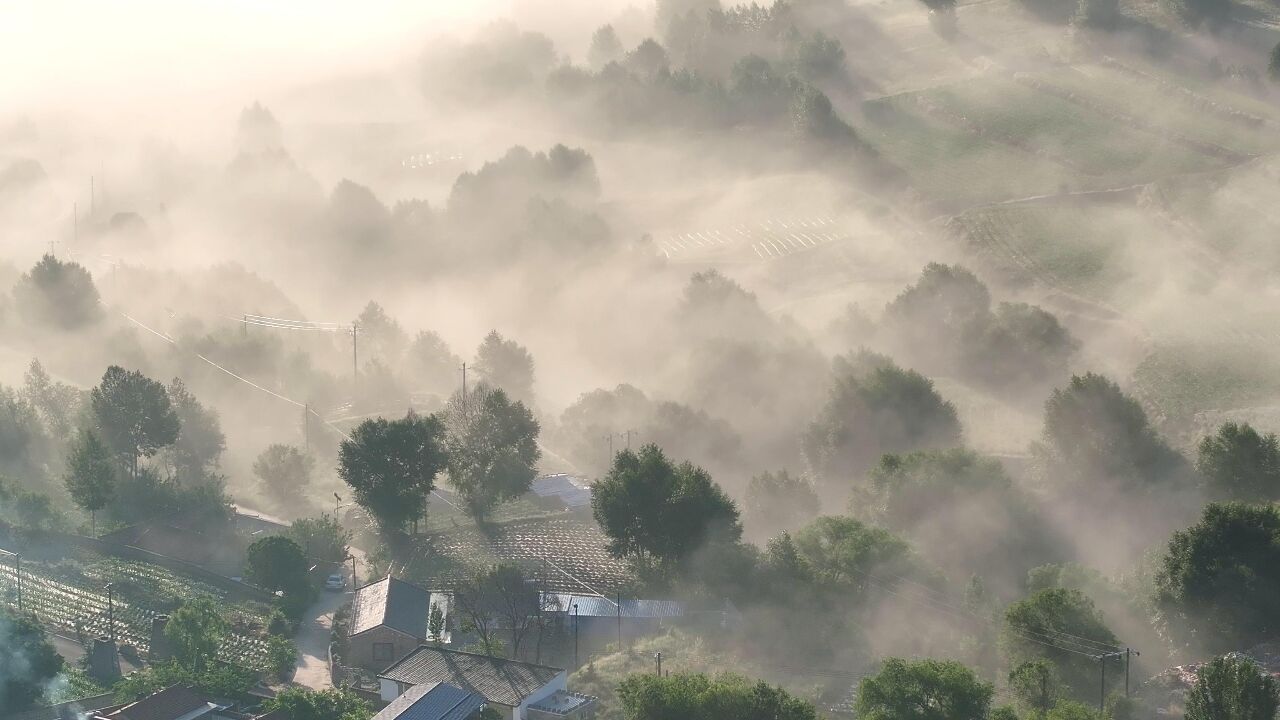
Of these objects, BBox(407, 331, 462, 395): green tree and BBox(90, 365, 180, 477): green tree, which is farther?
BBox(407, 331, 462, 395): green tree

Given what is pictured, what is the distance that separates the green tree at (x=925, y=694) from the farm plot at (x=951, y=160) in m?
47.4

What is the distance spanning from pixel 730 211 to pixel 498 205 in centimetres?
1373

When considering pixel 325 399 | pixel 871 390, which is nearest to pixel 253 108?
pixel 325 399

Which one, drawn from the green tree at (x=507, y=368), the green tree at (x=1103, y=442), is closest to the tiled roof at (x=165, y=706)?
the green tree at (x=1103, y=442)

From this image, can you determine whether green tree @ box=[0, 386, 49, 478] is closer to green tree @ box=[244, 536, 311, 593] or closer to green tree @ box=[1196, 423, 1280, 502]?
green tree @ box=[244, 536, 311, 593]

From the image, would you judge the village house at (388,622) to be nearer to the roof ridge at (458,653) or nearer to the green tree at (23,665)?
the roof ridge at (458,653)

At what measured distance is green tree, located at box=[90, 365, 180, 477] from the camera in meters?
60.8

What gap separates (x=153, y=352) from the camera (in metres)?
76.1

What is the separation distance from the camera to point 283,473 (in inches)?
2448

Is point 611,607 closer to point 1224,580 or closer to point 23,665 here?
point 23,665

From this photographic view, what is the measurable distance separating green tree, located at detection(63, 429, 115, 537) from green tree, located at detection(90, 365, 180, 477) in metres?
2.51

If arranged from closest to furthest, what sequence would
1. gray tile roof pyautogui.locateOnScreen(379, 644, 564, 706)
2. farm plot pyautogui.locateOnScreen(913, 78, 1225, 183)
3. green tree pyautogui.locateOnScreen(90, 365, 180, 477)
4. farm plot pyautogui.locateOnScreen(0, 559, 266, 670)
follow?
gray tile roof pyautogui.locateOnScreen(379, 644, 564, 706) → farm plot pyautogui.locateOnScreen(0, 559, 266, 670) → green tree pyautogui.locateOnScreen(90, 365, 180, 477) → farm plot pyautogui.locateOnScreen(913, 78, 1225, 183)

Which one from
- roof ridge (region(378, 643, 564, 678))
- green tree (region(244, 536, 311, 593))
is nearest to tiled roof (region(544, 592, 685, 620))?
roof ridge (region(378, 643, 564, 678))

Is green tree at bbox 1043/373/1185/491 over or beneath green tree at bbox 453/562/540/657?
over
